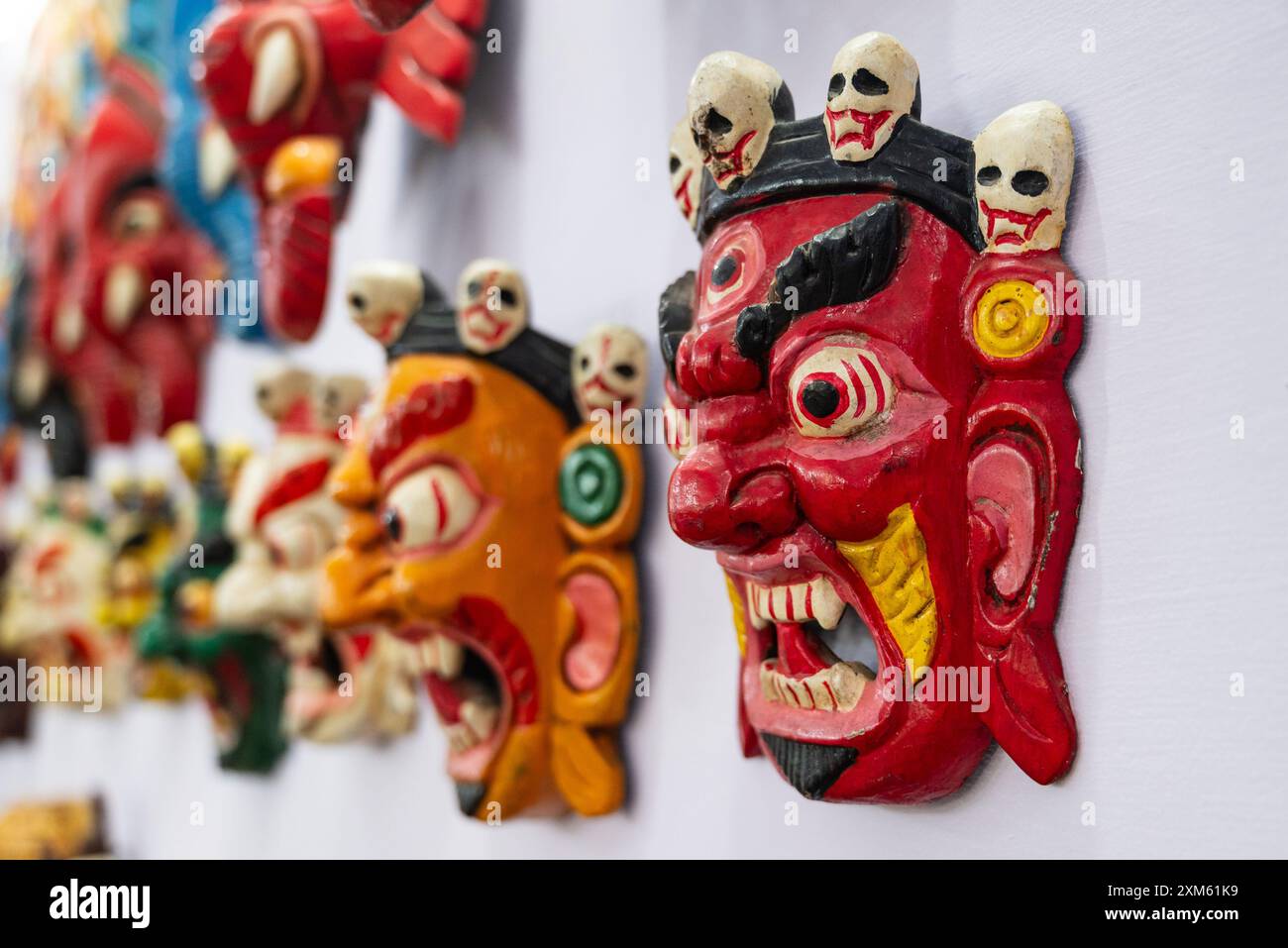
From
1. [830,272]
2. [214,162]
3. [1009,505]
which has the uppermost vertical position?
[214,162]

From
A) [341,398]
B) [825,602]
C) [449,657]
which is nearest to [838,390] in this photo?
[825,602]

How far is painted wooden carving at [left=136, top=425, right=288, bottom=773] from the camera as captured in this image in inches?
56.9

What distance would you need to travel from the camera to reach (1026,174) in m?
0.70

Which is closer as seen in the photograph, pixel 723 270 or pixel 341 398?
pixel 723 270

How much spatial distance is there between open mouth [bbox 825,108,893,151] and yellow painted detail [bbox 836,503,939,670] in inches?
7.5

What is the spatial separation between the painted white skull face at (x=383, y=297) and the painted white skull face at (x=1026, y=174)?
0.47m

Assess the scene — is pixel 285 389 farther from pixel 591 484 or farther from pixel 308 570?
pixel 591 484

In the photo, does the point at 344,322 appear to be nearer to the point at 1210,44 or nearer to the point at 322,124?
the point at 322,124

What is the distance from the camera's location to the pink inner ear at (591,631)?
98cm

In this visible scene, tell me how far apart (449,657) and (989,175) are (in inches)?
20.1

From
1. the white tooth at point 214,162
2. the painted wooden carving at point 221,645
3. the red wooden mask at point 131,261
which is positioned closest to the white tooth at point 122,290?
A: the red wooden mask at point 131,261

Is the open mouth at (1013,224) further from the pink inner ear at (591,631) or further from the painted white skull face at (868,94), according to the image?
the pink inner ear at (591,631)

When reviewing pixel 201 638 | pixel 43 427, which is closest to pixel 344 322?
pixel 201 638
